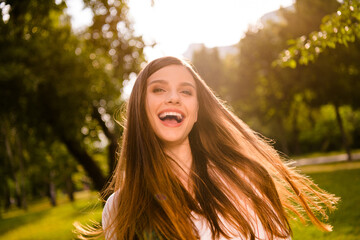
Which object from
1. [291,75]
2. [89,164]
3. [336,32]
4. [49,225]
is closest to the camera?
[336,32]

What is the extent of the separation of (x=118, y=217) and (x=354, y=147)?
46652mm

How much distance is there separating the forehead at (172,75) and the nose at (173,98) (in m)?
0.13

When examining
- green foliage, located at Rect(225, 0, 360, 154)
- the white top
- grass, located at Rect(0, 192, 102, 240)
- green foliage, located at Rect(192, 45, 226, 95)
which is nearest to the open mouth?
the white top

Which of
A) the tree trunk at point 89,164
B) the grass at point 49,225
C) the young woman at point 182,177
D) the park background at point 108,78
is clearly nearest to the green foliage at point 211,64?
the park background at point 108,78

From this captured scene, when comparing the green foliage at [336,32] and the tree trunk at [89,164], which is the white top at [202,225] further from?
the tree trunk at [89,164]

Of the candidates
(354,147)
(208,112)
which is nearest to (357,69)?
(208,112)

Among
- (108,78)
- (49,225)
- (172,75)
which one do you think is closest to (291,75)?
(108,78)

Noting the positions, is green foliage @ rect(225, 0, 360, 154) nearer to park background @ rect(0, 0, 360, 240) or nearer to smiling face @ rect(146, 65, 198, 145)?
park background @ rect(0, 0, 360, 240)

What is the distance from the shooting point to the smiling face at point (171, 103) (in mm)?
2637

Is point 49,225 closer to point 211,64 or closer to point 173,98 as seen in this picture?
point 173,98

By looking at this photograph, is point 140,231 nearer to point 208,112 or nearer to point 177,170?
point 177,170

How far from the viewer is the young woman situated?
2.44 m

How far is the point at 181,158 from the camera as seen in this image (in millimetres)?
2787

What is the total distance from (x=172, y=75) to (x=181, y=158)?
692 mm
